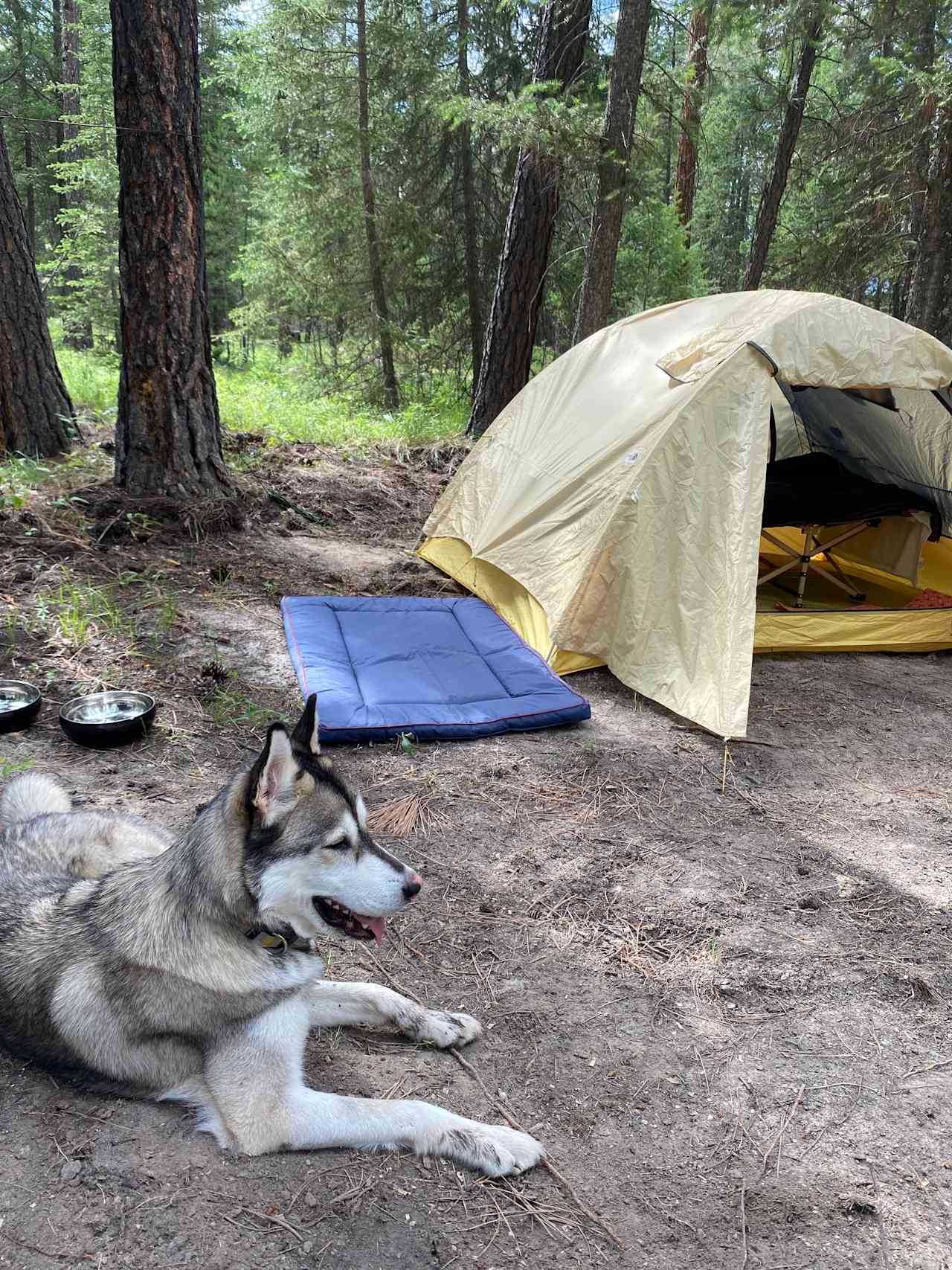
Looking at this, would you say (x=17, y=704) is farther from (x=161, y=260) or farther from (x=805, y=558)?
(x=805, y=558)

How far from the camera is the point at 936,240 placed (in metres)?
9.84

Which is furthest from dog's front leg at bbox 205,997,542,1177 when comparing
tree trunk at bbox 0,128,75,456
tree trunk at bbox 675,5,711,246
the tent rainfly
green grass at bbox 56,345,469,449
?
tree trunk at bbox 675,5,711,246

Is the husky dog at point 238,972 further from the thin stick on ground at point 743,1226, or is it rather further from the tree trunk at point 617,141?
the tree trunk at point 617,141

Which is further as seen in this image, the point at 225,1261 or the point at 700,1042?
the point at 700,1042

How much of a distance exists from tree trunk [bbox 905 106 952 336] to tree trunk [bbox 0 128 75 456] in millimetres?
9513

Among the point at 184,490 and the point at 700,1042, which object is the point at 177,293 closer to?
the point at 184,490

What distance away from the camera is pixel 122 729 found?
3.78 m

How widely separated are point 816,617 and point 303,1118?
15.4 ft

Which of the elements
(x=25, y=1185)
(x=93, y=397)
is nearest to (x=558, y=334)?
(x=93, y=397)

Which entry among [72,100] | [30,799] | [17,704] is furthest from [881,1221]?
[72,100]

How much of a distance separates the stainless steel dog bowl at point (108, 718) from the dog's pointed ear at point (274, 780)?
2079mm

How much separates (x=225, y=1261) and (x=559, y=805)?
7.37 ft

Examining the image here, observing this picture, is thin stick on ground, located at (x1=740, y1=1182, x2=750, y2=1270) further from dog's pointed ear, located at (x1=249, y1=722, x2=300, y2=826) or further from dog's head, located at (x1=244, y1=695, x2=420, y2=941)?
dog's pointed ear, located at (x1=249, y1=722, x2=300, y2=826)

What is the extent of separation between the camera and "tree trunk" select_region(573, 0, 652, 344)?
702 centimetres
